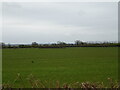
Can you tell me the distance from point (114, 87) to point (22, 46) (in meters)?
57.1

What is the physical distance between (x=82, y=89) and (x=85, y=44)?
56890 mm

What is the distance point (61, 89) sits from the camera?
347 cm

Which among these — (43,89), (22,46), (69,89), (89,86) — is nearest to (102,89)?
(89,86)

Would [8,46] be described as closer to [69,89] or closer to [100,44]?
[100,44]

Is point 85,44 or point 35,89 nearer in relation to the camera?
point 35,89

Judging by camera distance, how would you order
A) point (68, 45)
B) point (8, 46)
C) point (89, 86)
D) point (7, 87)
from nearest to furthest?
point (89, 86), point (7, 87), point (8, 46), point (68, 45)

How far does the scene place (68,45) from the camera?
59094 millimetres

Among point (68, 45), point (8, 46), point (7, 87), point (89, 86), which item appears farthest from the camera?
point (68, 45)

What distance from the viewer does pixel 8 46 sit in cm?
5541

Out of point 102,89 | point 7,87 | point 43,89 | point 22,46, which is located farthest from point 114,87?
point 22,46

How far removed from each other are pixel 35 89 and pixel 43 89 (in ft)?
0.38

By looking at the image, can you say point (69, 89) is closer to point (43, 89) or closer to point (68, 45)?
point (43, 89)

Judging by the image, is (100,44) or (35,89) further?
(100,44)

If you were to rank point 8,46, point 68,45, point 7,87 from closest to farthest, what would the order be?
point 7,87 → point 8,46 → point 68,45
